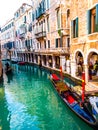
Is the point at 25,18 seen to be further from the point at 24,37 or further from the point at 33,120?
the point at 33,120

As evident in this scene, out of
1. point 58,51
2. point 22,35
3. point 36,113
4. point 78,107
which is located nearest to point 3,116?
point 36,113

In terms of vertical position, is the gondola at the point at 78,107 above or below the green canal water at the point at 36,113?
above

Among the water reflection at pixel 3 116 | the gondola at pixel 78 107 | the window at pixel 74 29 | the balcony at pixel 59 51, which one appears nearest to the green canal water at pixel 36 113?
the water reflection at pixel 3 116

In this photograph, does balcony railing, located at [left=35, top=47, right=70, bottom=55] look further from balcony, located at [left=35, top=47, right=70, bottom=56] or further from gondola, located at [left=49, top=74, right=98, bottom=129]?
gondola, located at [left=49, top=74, right=98, bottom=129]

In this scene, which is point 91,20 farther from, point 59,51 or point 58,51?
point 58,51

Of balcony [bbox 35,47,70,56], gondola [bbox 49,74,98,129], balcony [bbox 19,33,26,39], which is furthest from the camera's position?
balcony [bbox 19,33,26,39]

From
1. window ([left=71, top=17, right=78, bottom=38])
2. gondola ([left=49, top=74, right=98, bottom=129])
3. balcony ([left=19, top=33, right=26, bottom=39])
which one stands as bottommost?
gondola ([left=49, top=74, right=98, bottom=129])

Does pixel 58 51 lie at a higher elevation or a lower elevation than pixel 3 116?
higher

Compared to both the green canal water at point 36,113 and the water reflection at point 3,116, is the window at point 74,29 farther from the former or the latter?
the water reflection at point 3,116

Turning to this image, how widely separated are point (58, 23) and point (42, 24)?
19.7ft

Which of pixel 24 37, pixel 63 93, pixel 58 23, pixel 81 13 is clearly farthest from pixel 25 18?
pixel 63 93

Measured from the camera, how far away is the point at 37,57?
101ft

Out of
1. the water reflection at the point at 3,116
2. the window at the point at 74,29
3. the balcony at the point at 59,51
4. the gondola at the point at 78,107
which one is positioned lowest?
the water reflection at the point at 3,116

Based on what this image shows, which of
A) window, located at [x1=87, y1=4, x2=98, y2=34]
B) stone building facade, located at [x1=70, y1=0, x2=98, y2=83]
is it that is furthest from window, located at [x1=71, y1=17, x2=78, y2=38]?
window, located at [x1=87, y1=4, x2=98, y2=34]
